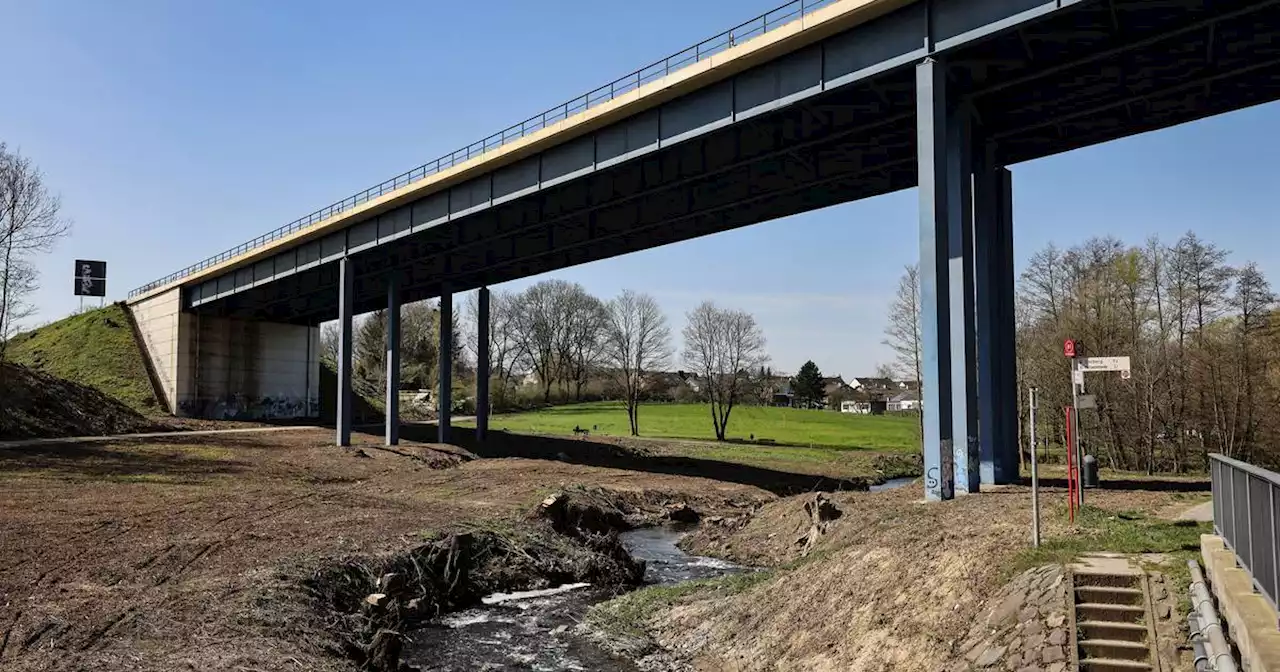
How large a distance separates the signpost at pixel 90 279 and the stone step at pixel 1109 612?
69.6m

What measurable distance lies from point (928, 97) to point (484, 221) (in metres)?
25.5

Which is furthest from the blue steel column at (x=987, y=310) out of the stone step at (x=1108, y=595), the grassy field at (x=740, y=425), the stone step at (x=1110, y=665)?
the grassy field at (x=740, y=425)

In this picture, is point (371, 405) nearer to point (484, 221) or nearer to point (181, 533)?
point (484, 221)

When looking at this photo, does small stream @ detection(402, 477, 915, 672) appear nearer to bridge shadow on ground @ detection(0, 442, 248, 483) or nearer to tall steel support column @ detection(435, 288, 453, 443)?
bridge shadow on ground @ detection(0, 442, 248, 483)

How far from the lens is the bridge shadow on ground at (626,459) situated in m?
40.8

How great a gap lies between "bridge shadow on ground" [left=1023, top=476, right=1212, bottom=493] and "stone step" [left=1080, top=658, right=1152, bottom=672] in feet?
41.1

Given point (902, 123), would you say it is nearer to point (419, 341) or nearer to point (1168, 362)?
point (1168, 362)

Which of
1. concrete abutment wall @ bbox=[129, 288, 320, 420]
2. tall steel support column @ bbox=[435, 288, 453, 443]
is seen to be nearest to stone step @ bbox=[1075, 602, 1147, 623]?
tall steel support column @ bbox=[435, 288, 453, 443]

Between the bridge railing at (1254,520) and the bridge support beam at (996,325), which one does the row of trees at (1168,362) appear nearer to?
the bridge support beam at (996,325)

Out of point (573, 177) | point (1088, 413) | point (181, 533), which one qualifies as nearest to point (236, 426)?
point (573, 177)

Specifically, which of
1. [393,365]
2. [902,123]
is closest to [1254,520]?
[902,123]

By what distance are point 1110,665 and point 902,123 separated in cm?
2022

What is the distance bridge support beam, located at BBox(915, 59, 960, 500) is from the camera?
19.5m

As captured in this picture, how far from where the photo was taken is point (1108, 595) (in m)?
9.13
